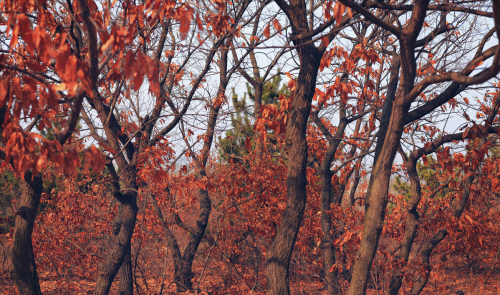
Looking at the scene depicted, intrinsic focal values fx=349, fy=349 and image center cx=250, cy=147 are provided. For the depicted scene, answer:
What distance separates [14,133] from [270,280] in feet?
10.2

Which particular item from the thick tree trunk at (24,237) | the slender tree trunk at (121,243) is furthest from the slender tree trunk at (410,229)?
the thick tree trunk at (24,237)

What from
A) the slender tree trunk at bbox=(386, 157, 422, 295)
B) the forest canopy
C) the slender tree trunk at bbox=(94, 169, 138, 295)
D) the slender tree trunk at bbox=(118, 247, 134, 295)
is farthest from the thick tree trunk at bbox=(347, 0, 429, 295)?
the slender tree trunk at bbox=(118, 247, 134, 295)

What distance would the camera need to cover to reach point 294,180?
4270 mm

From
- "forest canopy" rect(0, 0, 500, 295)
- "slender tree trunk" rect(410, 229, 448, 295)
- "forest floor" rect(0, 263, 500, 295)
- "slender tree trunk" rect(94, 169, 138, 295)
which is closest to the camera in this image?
"forest canopy" rect(0, 0, 500, 295)

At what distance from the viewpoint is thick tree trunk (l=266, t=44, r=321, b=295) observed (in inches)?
165

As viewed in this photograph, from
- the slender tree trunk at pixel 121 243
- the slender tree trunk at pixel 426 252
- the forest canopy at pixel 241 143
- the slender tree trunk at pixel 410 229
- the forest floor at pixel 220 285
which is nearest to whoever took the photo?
the forest canopy at pixel 241 143

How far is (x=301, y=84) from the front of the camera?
14.1 ft

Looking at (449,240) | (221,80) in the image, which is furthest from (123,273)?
Result: (449,240)

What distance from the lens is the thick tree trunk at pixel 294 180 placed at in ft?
13.8

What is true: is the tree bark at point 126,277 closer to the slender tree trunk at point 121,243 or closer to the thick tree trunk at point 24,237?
the slender tree trunk at point 121,243

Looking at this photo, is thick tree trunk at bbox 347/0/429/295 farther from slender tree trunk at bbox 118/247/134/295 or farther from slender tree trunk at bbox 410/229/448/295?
slender tree trunk at bbox 118/247/134/295

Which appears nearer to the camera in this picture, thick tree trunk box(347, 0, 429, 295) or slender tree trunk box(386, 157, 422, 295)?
thick tree trunk box(347, 0, 429, 295)

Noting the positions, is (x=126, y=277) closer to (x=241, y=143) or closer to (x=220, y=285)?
(x=220, y=285)

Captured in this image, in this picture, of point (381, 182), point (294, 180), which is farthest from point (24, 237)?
point (381, 182)
